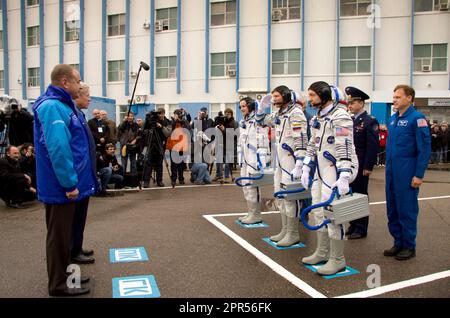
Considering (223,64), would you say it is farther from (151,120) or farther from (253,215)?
(253,215)

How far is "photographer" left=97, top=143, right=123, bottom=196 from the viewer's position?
10391 mm

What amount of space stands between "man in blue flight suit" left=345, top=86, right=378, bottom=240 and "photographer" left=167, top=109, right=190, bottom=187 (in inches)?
252

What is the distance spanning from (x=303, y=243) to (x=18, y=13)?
31.6 m

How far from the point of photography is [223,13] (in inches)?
1009

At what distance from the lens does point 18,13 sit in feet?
99.9

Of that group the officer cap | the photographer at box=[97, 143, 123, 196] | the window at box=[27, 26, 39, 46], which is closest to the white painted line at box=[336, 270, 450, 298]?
the officer cap

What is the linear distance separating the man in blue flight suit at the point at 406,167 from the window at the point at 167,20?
22967 mm

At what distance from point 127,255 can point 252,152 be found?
8.84 ft

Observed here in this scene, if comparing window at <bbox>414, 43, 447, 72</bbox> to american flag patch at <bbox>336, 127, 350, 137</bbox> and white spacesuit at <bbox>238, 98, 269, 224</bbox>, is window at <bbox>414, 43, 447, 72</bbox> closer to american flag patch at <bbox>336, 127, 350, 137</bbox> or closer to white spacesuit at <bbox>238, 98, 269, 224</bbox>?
white spacesuit at <bbox>238, 98, 269, 224</bbox>

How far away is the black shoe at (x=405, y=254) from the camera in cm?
539

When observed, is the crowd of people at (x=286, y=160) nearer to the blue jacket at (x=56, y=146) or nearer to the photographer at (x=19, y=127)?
the blue jacket at (x=56, y=146)

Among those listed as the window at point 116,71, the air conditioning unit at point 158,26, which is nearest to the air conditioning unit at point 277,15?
the air conditioning unit at point 158,26

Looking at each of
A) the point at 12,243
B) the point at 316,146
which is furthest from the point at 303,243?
the point at 12,243
